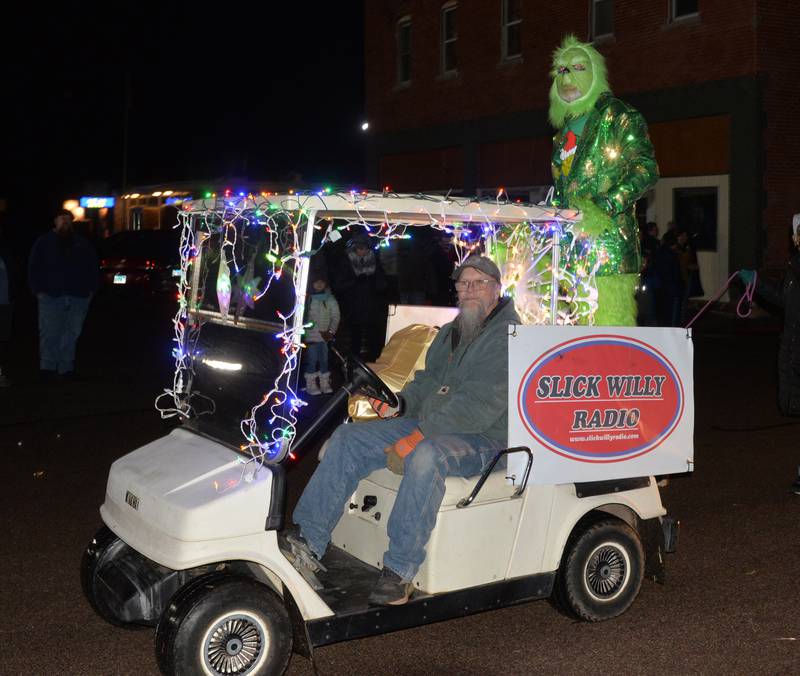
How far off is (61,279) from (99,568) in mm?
7650

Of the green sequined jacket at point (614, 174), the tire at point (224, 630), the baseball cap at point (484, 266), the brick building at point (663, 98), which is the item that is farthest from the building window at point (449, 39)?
the tire at point (224, 630)

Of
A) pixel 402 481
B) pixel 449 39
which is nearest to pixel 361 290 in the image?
pixel 402 481

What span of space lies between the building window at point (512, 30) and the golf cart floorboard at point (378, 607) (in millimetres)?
21627

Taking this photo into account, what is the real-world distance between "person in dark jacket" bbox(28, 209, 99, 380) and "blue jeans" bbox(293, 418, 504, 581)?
762 cm

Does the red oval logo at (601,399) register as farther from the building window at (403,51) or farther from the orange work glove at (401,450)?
the building window at (403,51)

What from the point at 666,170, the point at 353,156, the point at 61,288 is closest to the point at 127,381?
the point at 61,288

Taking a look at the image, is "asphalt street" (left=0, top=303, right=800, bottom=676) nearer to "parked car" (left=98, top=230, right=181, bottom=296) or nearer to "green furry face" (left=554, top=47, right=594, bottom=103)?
"green furry face" (left=554, top=47, right=594, bottom=103)

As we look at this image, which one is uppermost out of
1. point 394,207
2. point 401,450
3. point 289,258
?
point 394,207

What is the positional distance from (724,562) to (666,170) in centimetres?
Answer: 1686

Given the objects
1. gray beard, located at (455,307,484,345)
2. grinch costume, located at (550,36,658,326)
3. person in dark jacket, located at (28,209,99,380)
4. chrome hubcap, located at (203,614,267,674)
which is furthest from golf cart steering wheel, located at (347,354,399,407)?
person in dark jacket, located at (28,209,99,380)

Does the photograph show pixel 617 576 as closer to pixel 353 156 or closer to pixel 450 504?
pixel 450 504

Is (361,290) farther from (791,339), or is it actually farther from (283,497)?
(283,497)

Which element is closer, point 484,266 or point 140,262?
point 484,266

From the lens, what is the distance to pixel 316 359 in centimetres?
1166
